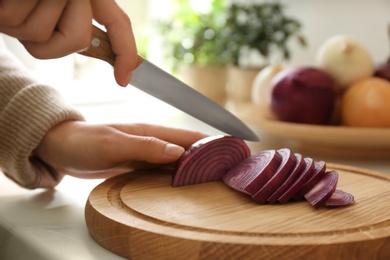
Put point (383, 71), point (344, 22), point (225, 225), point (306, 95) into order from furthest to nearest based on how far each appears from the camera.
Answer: point (344, 22)
point (383, 71)
point (306, 95)
point (225, 225)

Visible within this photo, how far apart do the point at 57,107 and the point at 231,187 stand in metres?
0.31

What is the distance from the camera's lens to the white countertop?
2.56 feet

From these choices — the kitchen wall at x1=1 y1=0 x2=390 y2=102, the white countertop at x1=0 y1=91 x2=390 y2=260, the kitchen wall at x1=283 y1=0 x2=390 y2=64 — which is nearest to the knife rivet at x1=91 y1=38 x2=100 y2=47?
the white countertop at x1=0 y1=91 x2=390 y2=260

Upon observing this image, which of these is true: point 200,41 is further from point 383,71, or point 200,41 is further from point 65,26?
point 65,26

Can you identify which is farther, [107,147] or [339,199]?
[107,147]

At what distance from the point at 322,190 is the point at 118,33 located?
34 cm

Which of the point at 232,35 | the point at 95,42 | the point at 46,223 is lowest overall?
the point at 46,223

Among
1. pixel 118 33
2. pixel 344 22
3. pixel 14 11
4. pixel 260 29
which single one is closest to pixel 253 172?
pixel 118 33

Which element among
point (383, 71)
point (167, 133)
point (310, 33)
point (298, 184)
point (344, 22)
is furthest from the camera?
point (310, 33)

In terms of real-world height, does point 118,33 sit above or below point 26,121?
above

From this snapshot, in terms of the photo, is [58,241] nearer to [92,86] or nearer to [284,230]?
[284,230]

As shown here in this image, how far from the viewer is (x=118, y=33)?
0.88 meters

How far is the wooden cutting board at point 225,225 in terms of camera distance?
70 cm

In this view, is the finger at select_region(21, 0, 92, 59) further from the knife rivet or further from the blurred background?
the blurred background
